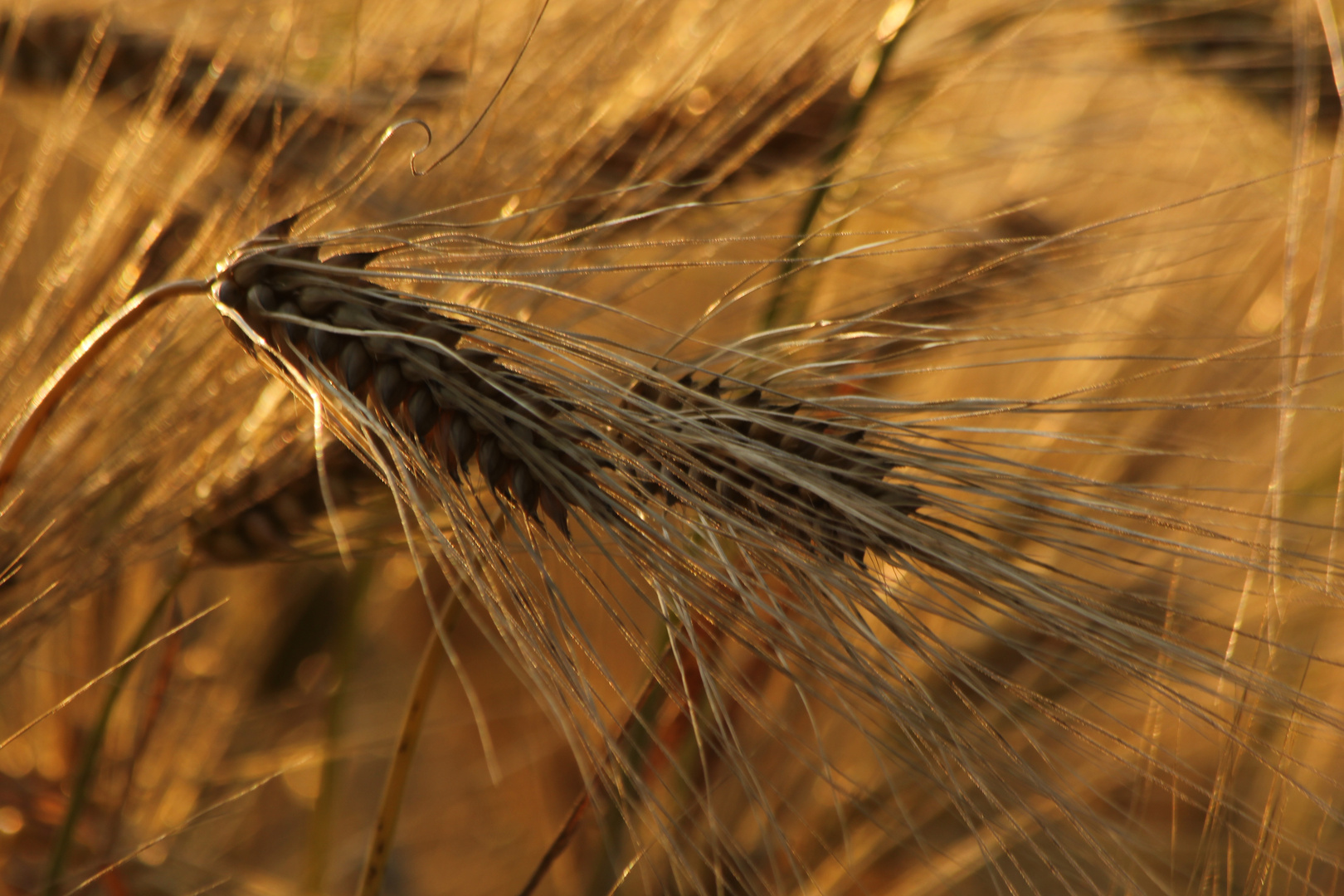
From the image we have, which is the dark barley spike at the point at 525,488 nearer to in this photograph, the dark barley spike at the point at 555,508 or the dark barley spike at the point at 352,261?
the dark barley spike at the point at 555,508

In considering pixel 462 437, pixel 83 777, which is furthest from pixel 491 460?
pixel 83 777

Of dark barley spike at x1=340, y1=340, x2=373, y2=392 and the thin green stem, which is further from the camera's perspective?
the thin green stem

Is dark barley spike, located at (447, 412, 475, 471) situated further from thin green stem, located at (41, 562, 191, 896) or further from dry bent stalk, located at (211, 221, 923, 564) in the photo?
thin green stem, located at (41, 562, 191, 896)

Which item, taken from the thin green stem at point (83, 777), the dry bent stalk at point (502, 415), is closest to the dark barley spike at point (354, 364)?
the dry bent stalk at point (502, 415)

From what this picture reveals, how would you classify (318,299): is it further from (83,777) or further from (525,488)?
(83,777)

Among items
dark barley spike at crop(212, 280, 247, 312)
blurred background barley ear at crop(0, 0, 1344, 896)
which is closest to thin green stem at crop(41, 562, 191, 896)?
blurred background barley ear at crop(0, 0, 1344, 896)

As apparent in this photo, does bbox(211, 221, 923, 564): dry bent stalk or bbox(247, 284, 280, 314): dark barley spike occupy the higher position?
bbox(247, 284, 280, 314): dark barley spike

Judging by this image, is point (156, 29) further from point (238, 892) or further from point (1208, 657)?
point (1208, 657)

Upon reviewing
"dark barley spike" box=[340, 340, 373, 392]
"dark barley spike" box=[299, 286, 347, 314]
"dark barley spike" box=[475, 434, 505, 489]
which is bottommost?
"dark barley spike" box=[475, 434, 505, 489]

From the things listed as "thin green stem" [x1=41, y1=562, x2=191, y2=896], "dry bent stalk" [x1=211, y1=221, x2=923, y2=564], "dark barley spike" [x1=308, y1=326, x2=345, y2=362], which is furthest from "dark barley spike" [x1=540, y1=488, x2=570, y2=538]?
"thin green stem" [x1=41, y1=562, x2=191, y2=896]

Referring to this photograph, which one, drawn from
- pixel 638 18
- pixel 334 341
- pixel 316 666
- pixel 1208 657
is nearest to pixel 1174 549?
pixel 1208 657
